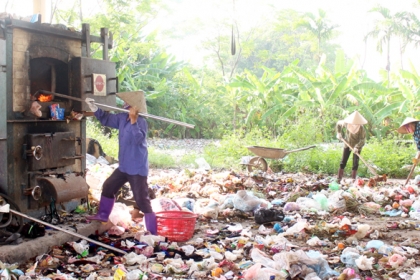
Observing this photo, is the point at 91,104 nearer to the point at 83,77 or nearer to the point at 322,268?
the point at 83,77

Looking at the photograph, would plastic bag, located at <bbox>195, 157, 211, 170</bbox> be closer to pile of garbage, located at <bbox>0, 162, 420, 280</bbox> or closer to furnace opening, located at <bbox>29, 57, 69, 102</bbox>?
pile of garbage, located at <bbox>0, 162, 420, 280</bbox>

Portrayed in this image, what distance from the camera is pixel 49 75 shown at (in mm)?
6148

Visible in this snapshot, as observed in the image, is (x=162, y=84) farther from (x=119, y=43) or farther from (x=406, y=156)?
(x=406, y=156)

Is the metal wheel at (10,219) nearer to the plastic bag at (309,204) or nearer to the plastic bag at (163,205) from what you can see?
the plastic bag at (163,205)

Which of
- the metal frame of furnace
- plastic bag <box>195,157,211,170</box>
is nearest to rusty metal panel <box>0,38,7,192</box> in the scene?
the metal frame of furnace

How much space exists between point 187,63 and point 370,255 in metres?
18.4

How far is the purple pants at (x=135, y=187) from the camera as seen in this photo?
5.60 meters

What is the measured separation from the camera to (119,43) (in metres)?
15.4

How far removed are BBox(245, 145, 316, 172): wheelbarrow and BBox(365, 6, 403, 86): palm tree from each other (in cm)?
1512

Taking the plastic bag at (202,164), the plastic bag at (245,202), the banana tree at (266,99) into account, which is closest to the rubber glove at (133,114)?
the plastic bag at (245,202)

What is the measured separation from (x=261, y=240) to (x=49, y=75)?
3.39m

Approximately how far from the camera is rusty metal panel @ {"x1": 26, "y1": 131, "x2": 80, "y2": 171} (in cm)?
551

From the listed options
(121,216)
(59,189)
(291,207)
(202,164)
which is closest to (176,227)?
(121,216)

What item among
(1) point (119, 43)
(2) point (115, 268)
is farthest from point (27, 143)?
(1) point (119, 43)
